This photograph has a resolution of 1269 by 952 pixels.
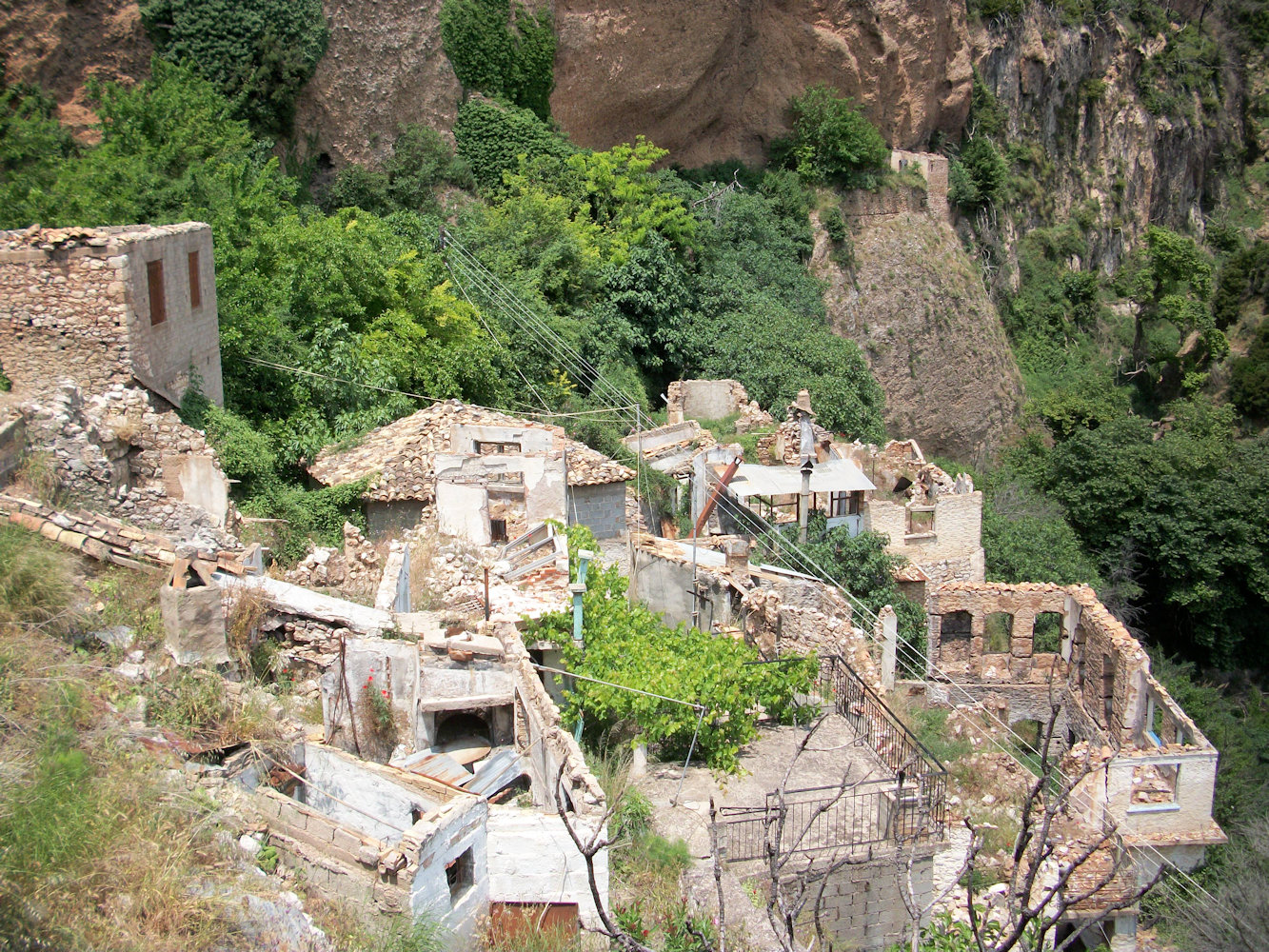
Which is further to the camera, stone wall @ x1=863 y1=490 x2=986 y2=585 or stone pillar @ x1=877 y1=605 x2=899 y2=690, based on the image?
stone wall @ x1=863 y1=490 x2=986 y2=585

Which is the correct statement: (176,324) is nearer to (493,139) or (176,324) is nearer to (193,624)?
(193,624)

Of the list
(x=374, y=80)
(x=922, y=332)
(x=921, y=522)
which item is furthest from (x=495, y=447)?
(x=922, y=332)

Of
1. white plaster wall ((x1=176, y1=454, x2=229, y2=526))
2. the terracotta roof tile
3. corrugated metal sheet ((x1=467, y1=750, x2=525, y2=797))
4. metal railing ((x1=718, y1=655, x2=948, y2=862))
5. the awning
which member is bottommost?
metal railing ((x1=718, y1=655, x2=948, y2=862))

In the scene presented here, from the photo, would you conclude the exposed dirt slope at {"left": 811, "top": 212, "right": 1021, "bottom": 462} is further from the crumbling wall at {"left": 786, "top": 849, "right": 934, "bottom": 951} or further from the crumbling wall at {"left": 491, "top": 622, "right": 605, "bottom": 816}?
the crumbling wall at {"left": 491, "top": 622, "right": 605, "bottom": 816}

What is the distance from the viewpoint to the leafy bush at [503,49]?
81.1 feet

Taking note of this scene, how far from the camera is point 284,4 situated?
21.9 metres

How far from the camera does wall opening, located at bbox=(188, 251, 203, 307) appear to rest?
1435cm

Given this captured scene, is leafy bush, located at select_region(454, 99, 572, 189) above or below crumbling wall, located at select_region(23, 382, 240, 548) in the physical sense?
above

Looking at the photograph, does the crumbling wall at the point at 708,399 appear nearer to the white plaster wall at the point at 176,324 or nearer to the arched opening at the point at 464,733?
the white plaster wall at the point at 176,324

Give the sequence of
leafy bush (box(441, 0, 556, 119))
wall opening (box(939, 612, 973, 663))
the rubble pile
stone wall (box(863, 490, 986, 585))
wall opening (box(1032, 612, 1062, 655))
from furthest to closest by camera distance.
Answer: leafy bush (box(441, 0, 556, 119))
stone wall (box(863, 490, 986, 585))
wall opening (box(1032, 612, 1062, 655))
wall opening (box(939, 612, 973, 663))
the rubble pile

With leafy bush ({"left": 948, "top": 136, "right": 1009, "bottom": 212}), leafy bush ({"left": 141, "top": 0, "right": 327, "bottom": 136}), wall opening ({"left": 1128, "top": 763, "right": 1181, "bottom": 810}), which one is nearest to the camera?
wall opening ({"left": 1128, "top": 763, "right": 1181, "bottom": 810})

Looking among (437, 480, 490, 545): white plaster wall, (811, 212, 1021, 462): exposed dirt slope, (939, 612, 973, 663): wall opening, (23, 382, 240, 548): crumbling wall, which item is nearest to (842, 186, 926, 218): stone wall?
(811, 212, 1021, 462): exposed dirt slope

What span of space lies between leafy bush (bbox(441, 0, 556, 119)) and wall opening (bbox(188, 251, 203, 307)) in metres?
12.1

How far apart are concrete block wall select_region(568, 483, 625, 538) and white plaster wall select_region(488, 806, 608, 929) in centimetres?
790
